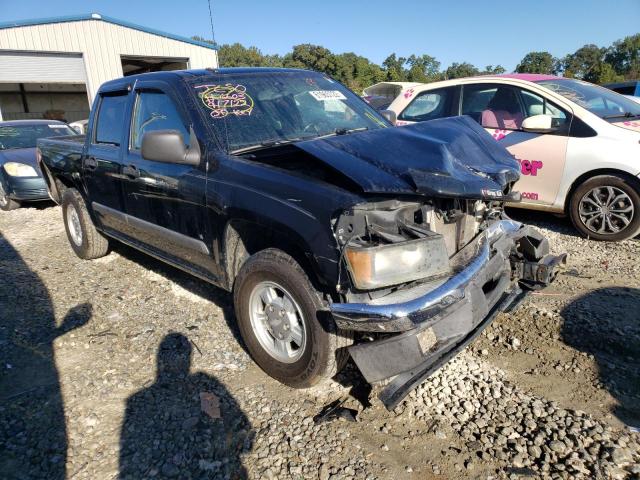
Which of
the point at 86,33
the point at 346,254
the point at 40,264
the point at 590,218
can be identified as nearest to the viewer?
the point at 346,254

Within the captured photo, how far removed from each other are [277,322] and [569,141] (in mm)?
4010

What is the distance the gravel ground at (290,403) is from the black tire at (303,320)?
16 cm

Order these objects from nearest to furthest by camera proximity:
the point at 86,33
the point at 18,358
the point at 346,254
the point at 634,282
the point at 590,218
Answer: the point at 346,254 < the point at 18,358 < the point at 634,282 < the point at 590,218 < the point at 86,33

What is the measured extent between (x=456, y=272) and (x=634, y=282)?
2.52 metres

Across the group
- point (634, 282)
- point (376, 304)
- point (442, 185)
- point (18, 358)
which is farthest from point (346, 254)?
point (634, 282)

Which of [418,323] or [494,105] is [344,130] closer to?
[418,323]

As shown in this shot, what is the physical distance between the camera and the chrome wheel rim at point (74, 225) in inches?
209

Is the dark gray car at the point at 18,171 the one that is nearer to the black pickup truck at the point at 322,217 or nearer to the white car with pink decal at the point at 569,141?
the black pickup truck at the point at 322,217

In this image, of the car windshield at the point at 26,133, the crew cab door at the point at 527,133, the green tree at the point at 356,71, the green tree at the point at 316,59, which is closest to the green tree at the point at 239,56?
the green tree at the point at 316,59

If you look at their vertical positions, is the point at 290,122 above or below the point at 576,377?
above

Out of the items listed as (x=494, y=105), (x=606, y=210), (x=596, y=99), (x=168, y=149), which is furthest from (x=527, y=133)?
(x=168, y=149)

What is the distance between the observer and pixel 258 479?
215 centimetres

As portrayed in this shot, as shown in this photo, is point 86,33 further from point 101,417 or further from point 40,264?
point 101,417

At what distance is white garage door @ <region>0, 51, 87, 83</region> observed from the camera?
17547mm
